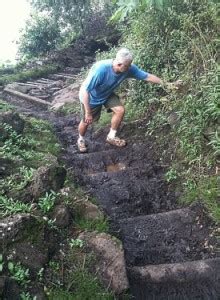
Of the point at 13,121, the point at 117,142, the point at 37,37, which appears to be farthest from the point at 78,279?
the point at 37,37

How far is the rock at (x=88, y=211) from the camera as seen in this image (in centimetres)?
399

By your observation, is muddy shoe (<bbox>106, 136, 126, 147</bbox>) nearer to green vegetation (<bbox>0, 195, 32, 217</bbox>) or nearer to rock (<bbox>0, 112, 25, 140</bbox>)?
rock (<bbox>0, 112, 25, 140</bbox>)

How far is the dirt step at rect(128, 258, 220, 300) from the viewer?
→ 10.8 feet

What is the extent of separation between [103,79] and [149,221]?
2.51m

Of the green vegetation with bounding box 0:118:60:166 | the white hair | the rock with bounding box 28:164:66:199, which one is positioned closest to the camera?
the rock with bounding box 28:164:66:199

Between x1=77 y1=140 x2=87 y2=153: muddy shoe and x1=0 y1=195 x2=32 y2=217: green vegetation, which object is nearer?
x1=0 y1=195 x2=32 y2=217: green vegetation

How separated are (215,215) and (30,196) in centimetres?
189

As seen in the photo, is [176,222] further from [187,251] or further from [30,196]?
[30,196]

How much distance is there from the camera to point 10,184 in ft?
13.6

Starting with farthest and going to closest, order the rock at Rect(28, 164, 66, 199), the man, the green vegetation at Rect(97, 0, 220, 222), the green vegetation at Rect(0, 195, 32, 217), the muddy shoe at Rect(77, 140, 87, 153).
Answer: the muddy shoe at Rect(77, 140, 87, 153), the man, the green vegetation at Rect(97, 0, 220, 222), the rock at Rect(28, 164, 66, 199), the green vegetation at Rect(0, 195, 32, 217)

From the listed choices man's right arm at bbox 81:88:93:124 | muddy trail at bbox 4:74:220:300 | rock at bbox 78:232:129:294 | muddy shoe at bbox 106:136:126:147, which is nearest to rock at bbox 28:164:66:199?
rock at bbox 78:232:129:294

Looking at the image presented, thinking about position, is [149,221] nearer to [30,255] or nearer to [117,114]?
[30,255]

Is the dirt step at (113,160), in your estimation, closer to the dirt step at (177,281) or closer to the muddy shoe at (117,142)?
the muddy shoe at (117,142)

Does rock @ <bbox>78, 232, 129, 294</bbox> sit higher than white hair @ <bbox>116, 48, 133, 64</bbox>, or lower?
lower
